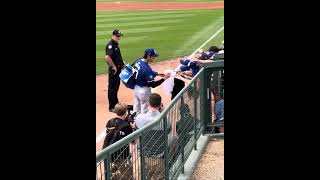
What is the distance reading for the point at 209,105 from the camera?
7859 mm

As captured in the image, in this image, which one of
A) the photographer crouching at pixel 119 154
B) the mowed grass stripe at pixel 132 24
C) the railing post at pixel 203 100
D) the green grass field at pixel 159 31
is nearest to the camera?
the photographer crouching at pixel 119 154

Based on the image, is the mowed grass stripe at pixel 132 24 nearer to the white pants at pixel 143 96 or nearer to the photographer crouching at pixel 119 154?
the white pants at pixel 143 96

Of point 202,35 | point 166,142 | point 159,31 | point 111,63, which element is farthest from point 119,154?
point 159,31

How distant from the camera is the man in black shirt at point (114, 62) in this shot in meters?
9.94

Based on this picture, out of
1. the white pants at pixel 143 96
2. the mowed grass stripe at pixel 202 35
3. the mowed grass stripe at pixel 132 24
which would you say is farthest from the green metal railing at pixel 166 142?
the mowed grass stripe at pixel 132 24

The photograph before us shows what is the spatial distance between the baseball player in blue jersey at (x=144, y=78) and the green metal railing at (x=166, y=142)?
2.93ft

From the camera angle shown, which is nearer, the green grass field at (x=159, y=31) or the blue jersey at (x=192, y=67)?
the blue jersey at (x=192, y=67)

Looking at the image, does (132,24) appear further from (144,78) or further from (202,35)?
(144,78)

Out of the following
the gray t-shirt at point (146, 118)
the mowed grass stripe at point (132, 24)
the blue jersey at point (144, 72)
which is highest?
Result: the mowed grass stripe at point (132, 24)

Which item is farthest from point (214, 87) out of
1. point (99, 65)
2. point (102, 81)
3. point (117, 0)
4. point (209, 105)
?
point (117, 0)

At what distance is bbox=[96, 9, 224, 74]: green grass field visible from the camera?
58.1ft

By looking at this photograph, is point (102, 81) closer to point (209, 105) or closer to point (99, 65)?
point (99, 65)
